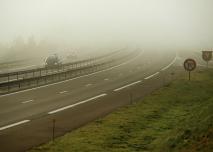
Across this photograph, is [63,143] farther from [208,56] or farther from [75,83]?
[208,56]

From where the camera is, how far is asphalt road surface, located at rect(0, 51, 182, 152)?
2148cm

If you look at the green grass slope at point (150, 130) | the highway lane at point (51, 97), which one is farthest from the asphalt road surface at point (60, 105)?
the green grass slope at point (150, 130)

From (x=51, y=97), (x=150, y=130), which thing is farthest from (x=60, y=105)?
(x=150, y=130)

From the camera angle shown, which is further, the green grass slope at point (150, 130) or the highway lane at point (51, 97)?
the highway lane at point (51, 97)

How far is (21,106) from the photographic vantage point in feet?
97.2

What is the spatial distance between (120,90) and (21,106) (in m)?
12.1

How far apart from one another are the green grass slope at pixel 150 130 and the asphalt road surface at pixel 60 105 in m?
1.17

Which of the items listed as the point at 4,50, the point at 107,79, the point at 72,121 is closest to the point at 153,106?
the point at 72,121

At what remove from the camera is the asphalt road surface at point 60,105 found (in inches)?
846

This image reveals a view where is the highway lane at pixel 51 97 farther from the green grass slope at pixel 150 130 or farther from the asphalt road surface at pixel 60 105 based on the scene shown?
the green grass slope at pixel 150 130

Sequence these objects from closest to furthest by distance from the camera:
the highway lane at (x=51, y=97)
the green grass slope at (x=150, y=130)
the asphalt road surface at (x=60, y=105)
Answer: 1. the green grass slope at (x=150, y=130)
2. the asphalt road surface at (x=60, y=105)
3. the highway lane at (x=51, y=97)

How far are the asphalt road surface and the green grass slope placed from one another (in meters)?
1.17

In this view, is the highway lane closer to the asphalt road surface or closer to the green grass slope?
the asphalt road surface

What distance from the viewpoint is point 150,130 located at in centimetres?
2270
